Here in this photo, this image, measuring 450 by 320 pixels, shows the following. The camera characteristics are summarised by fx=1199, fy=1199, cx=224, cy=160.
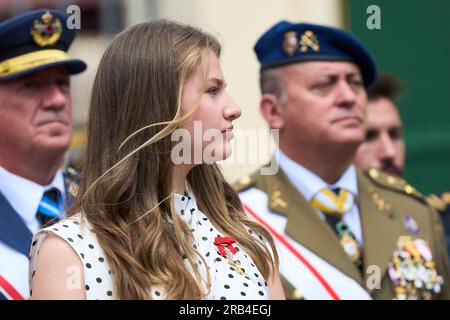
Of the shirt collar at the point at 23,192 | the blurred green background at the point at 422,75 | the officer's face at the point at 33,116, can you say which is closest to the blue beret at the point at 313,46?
the officer's face at the point at 33,116

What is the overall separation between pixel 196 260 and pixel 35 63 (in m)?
1.51

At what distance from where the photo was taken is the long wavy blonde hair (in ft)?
9.25

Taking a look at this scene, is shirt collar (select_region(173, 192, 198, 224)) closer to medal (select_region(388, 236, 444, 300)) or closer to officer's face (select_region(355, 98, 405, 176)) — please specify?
medal (select_region(388, 236, 444, 300))

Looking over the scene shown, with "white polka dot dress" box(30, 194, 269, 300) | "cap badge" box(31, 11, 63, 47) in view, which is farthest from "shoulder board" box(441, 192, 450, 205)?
"white polka dot dress" box(30, 194, 269, 300)

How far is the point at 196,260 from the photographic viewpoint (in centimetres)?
289

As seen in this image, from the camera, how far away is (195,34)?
3.00 m

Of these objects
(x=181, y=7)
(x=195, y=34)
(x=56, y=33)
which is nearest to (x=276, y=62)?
(x=56, y=33)

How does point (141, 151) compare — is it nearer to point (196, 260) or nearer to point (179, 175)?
point (179, 175)

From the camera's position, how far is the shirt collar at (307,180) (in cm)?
444

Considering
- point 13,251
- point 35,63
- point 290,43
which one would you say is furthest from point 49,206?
point 290,43

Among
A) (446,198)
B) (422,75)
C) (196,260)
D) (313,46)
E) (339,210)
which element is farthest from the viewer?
(422,75)

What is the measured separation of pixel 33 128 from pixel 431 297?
1.54 meters

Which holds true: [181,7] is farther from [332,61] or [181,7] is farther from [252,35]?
[332,61]

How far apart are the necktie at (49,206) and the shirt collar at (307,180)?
2.99 ft
